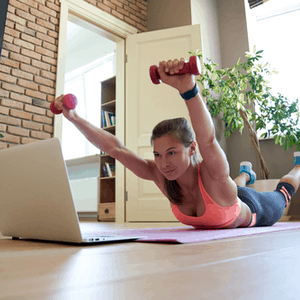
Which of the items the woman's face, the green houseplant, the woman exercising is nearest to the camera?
the woman exercising

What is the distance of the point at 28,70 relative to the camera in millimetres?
3012

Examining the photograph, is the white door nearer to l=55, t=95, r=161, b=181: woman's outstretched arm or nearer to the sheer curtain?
l=55, t=95, r=161, b=181: woman's outstretched arm

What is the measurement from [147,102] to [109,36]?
113 centimetres

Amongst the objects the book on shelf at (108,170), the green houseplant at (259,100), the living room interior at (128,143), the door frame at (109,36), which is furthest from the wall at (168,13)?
the book on shelf at (108,170)

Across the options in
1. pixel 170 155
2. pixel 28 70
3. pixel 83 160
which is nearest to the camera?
pixel 170 155

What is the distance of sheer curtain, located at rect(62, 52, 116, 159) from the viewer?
242 inches

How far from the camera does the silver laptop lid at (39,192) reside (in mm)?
786

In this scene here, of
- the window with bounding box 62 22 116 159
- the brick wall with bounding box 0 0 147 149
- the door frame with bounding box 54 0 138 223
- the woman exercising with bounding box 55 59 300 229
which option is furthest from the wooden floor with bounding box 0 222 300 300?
the window with bounding box 62 22 116 159

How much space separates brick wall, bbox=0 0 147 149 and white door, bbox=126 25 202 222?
0.98 metres

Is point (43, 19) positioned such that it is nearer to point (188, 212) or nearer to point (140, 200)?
point (140, 200)

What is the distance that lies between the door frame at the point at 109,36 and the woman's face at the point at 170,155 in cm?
197

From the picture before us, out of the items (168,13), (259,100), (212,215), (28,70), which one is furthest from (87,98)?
(212,215)

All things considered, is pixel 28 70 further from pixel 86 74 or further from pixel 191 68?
pixel 86 74

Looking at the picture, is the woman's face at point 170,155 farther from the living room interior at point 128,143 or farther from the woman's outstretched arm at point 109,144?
the living room interior at point 128,143
